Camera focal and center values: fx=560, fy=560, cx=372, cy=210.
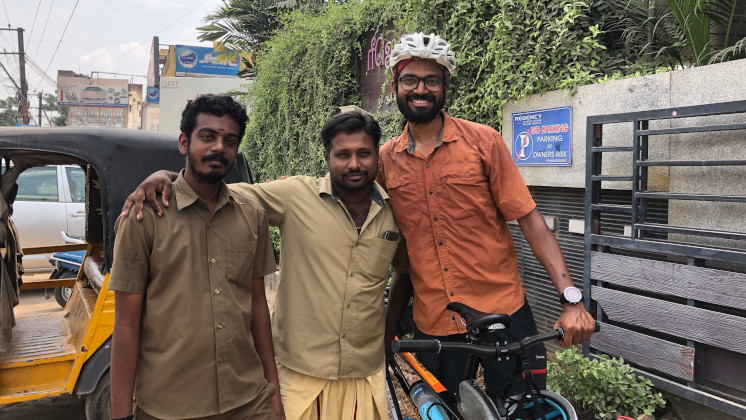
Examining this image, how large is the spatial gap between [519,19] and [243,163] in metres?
2.48

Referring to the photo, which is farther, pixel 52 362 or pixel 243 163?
pixel 243 163

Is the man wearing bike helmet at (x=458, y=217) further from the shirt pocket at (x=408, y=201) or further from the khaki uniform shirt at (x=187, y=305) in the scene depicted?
the khaki uniform shirt at (x=187, y=305)

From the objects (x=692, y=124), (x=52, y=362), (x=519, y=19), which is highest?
(x=519, y=19)

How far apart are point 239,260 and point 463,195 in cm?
100

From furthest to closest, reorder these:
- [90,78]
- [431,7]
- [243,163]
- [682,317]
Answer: [90,78], [431,7], [243,163], [682,317]

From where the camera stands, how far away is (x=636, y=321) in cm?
360

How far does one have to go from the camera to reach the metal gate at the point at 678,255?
313 cm

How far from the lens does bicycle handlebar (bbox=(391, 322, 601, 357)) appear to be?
6.76ft

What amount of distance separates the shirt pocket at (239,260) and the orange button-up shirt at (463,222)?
2.41 feet

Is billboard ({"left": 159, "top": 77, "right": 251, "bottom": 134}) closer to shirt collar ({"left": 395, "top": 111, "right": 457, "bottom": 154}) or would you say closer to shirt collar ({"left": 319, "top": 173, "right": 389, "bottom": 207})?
shirt collar ({"left": 395, "top": 111, "right": 457, "bottom": 154})

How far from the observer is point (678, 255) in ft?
11.5

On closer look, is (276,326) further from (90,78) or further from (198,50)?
(90,78)

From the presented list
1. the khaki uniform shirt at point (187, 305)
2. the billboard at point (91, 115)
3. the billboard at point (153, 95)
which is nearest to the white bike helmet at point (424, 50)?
the khaki uniform shirt at point (187, 305)

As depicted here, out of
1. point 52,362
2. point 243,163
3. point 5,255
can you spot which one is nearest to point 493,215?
point 243,163
